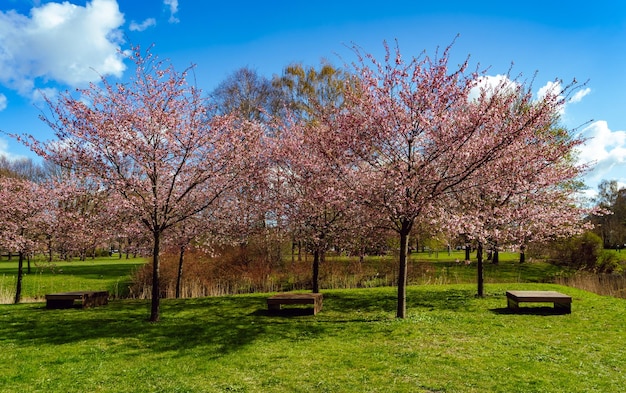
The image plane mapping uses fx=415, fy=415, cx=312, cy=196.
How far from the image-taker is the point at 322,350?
26.9 ft

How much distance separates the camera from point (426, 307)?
12656mm

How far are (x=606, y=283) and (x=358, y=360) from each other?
1746cm

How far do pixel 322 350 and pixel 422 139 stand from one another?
599cm

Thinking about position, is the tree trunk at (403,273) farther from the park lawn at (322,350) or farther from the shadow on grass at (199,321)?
the shadow on grass at (199,321)

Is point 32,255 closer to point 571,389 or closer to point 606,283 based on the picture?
point 571,389

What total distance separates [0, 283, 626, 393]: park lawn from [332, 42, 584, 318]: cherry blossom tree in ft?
7.59

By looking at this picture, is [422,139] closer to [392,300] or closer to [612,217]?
[392,300]

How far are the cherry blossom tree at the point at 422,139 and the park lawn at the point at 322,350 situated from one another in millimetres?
2312

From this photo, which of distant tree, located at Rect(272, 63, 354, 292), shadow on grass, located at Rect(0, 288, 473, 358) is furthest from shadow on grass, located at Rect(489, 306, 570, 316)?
distant tree, located at Rect(272, 63, 354, 292)

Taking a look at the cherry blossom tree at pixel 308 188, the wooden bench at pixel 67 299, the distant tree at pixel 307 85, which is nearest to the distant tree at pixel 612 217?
the distant tree at pixel 307 85

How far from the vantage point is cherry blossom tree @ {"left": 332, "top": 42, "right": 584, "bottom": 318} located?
33.9ft

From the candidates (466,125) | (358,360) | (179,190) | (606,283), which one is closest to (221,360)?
(358,360)

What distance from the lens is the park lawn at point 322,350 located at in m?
6.46

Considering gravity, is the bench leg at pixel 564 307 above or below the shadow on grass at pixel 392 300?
above
